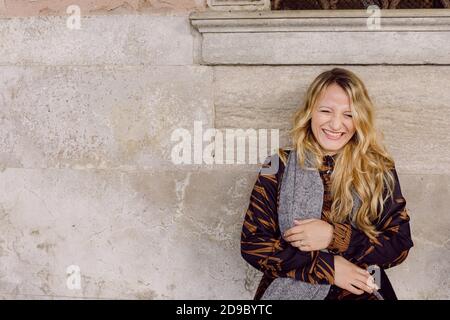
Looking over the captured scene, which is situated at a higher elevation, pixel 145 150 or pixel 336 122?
pixel 336 122

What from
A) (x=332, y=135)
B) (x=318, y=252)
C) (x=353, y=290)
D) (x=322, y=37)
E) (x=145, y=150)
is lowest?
(x=353, y=290)

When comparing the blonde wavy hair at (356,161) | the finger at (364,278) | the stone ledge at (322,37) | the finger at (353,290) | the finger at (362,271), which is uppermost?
the stone ledge at (322,37)

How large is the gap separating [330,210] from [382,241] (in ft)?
0.79

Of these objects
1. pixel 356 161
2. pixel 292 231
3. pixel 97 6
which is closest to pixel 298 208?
pixel 292 231

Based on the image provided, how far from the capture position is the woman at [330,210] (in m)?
2.03

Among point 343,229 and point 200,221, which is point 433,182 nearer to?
point 343,229

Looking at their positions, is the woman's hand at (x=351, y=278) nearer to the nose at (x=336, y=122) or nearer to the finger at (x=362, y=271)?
the finger at (x=362, y=271)

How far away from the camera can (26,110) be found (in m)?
2.89

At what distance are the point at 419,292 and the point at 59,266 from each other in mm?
2012

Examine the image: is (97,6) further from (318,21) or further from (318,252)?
(318,252)

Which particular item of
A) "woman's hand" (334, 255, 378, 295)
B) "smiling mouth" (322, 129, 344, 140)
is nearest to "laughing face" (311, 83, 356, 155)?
"smiling mouth" (322, 129, 344, 140)

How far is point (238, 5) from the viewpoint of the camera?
2717 millimetres

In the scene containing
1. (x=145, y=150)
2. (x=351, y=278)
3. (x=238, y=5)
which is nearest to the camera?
(x=351, y=278)

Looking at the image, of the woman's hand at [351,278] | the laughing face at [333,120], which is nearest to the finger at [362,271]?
the woman's hand at [351,278]
